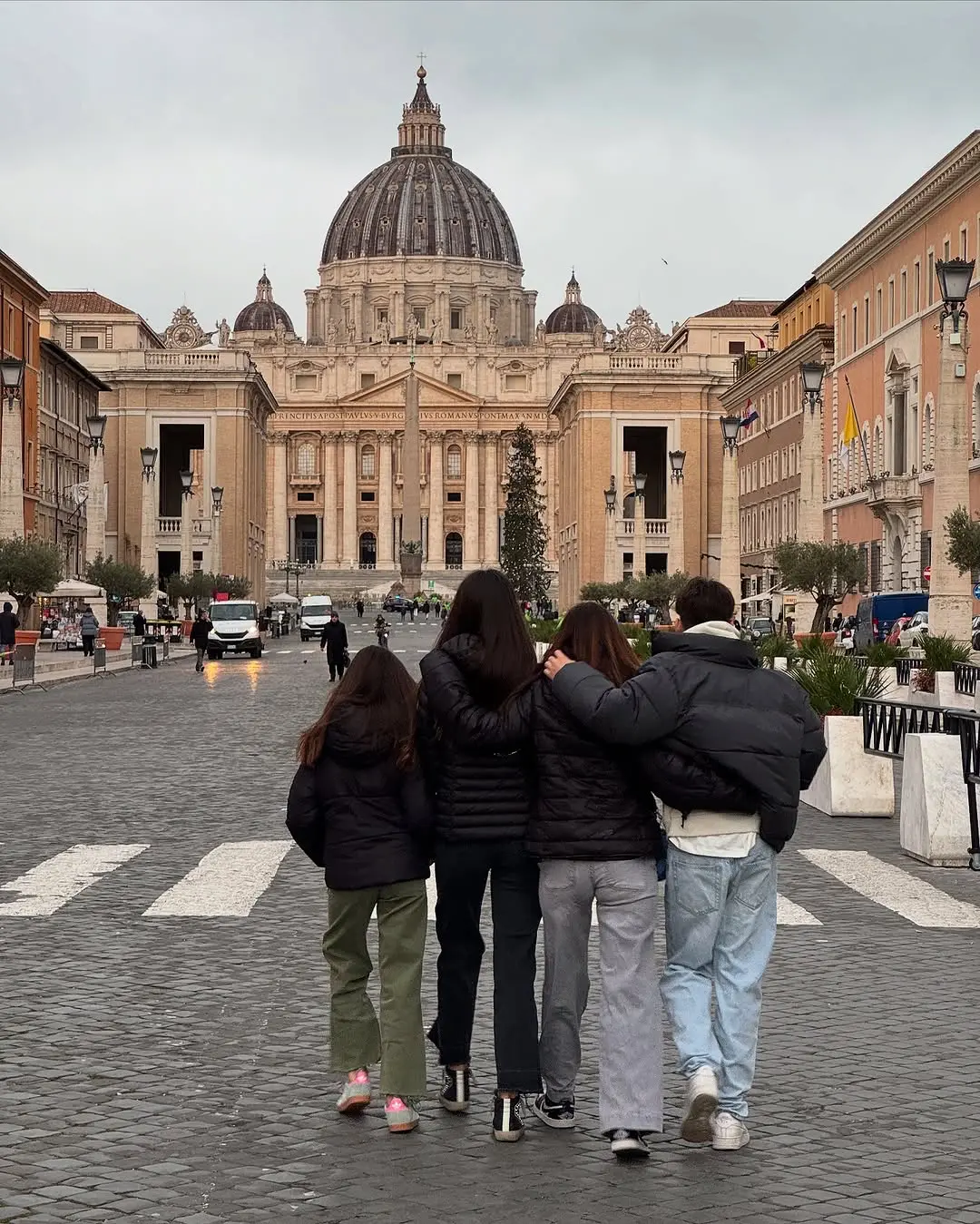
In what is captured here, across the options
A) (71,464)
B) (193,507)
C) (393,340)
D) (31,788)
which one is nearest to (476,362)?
(393,340)

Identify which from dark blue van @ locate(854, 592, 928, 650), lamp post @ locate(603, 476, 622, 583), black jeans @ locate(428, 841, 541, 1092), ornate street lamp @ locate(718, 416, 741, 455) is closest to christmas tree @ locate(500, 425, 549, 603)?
lamp post @ locate(603, 476, 622, 583)

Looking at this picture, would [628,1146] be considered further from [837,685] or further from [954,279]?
[954,279]

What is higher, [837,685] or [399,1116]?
[837,685]

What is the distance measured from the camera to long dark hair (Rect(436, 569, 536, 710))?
6.27 meters

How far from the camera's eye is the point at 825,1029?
7.79m

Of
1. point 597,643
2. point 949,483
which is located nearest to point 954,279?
point 949,483

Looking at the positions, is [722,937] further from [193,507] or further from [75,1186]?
[193,507]

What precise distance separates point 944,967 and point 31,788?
33.2 feet

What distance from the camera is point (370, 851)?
6.42m

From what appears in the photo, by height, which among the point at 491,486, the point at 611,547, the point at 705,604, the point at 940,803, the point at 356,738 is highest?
the point at 491,486

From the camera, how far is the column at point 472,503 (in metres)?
177

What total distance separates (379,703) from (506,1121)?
1314 mm

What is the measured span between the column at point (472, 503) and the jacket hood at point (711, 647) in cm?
16894

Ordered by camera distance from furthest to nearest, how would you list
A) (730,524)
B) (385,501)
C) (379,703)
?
(385,501) < (730,524) < (379,703)
